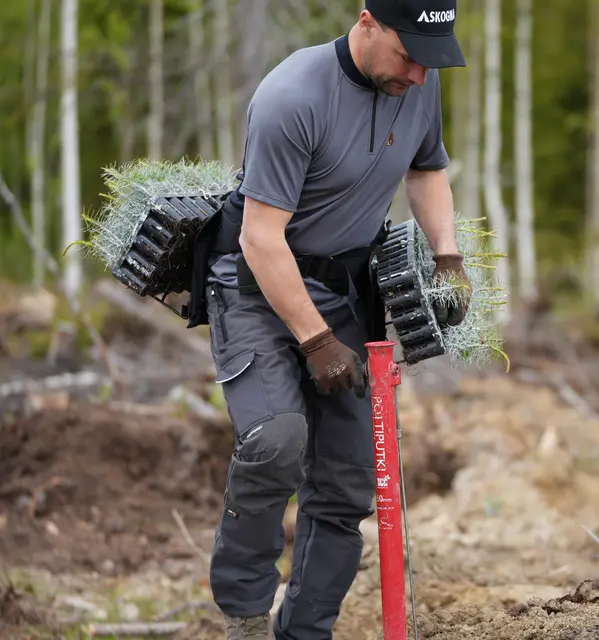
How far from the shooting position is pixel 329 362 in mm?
3332

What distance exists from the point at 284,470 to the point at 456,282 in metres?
0.91

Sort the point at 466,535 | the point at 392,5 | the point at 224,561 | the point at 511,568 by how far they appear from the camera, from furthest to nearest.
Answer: the point at 466,535 < the point at 511,568 < the point at 224,561 < the point at 392,5

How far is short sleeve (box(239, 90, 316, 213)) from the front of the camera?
3.22m

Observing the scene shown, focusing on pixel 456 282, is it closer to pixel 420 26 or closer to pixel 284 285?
pixel 284 285

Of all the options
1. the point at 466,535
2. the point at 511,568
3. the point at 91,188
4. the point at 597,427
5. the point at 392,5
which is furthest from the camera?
the point at 91,188

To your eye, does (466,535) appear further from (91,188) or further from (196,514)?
(91,188)

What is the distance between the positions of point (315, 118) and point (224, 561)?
153cm

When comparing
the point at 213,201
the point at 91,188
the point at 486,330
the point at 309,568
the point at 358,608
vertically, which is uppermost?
the point at 213,201

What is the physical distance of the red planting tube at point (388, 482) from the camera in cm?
338

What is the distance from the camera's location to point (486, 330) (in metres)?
3.67

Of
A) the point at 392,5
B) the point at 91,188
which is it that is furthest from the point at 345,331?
the point at 91,188

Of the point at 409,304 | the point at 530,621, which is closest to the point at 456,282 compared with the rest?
the point at 409,304

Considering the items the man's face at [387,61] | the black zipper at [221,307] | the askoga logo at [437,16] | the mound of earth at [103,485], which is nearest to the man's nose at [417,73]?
the man's face at [387,61]

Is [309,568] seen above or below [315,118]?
below
